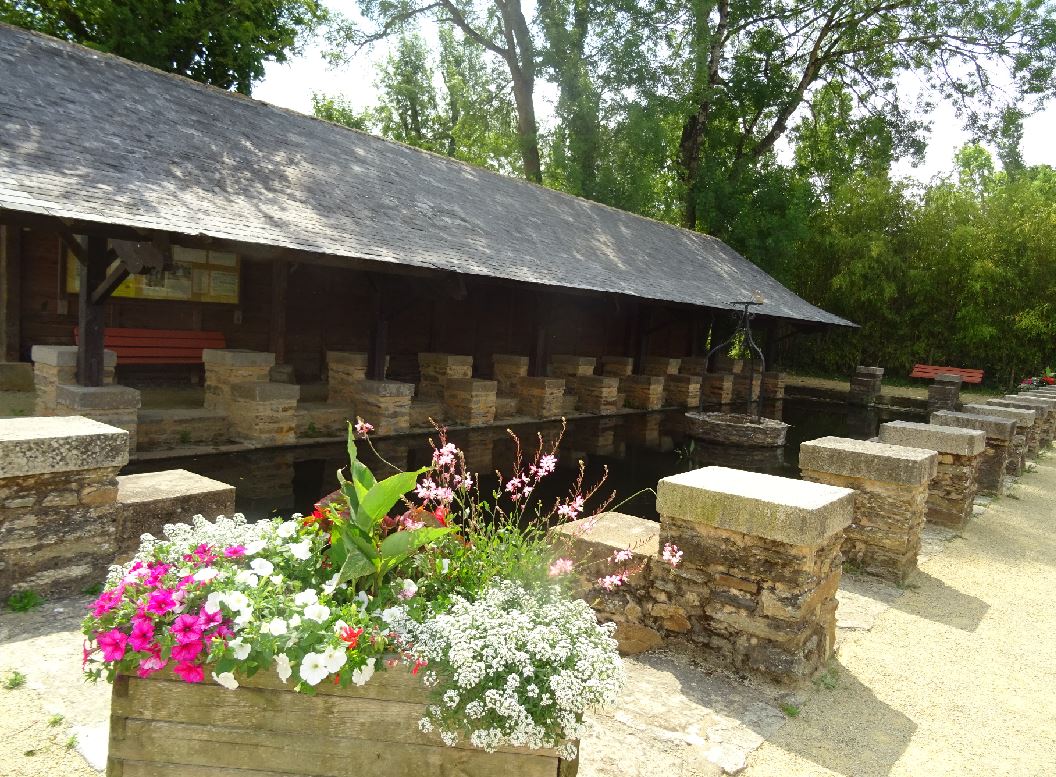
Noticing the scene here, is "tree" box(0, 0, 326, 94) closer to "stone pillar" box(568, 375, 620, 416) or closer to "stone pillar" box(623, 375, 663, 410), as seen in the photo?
"stone pillar" box(568, 375, 620, 416)

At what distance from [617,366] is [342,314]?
5.72 meters

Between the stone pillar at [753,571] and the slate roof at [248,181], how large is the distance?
4.99 metres

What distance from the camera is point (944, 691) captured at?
10.9ft

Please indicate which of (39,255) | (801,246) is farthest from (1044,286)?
(39,255)

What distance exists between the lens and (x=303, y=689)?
5.89 ft

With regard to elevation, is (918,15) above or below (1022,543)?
above

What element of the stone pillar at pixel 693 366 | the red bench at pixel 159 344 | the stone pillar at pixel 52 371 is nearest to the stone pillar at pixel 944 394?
the stone pillar at pixel 693 366

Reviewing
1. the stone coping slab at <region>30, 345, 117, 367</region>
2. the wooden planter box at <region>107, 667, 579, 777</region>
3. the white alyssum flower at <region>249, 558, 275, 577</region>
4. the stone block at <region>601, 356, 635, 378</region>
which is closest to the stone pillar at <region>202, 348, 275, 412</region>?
the stone coping slab at <region>30, 345, 117, 367</region>

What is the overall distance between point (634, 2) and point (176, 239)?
57.6 feet

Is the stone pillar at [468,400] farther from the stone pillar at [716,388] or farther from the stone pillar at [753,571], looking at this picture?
the stone pillar at [716,388]

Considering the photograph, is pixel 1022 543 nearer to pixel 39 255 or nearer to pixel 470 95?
pixel 39 255

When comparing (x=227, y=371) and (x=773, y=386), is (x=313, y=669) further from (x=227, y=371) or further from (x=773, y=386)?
(x=773, y=386)

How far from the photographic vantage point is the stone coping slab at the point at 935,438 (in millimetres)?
5973

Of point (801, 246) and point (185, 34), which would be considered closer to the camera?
point (185, 34)
